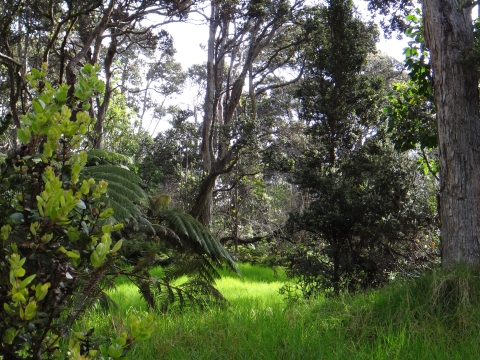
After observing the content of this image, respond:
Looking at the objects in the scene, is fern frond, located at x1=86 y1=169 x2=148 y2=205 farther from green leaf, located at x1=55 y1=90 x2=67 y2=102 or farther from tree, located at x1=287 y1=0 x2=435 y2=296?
green leaf, located at x1=55 y1=90 x2=67 y2=102

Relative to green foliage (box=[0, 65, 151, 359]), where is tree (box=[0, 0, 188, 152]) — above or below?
above

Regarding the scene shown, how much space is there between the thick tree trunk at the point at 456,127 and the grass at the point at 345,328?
2.36 feet

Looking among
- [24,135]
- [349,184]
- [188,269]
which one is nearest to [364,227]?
[349,184]

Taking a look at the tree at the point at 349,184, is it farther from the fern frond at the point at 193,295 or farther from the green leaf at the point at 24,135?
the green leaf at the point at 24,135

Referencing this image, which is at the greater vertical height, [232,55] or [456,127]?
[232,55]

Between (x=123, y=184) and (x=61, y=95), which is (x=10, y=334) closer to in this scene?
(x=61, y=95)

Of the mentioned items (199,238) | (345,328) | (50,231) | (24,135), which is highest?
(24,135)

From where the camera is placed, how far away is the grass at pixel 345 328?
3.22 meters

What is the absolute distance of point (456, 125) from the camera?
5.22 meters

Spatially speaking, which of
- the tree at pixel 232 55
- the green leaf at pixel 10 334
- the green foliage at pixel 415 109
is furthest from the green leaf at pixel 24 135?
the tree at pixel 232 55

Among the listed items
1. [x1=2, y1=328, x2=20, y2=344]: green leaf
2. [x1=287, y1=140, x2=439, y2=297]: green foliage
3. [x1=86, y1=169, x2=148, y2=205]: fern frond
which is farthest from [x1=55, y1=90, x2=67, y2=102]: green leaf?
[x1=287, y1=140, x2=439, y2=297]: green foliage

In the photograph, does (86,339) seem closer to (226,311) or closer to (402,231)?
(226,311)

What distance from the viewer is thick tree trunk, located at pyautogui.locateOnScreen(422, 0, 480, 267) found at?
5004 mm

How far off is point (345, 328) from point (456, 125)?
260 cm
